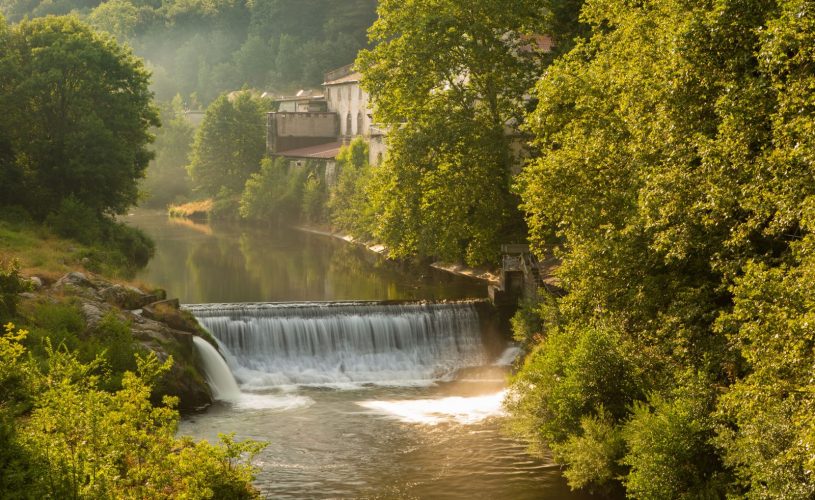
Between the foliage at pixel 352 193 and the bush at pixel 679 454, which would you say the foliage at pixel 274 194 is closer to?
the foliage at pixel 352 193

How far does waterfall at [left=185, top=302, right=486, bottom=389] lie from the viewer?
1140 inches

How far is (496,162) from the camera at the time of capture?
34.4m

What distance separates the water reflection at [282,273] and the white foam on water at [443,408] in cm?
1059

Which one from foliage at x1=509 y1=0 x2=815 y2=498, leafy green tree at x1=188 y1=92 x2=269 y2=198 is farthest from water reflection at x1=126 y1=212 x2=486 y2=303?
leafy green tree at x1=188 y1=92 x2=269 y2=198

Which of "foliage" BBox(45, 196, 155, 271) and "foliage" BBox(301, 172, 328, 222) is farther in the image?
"foliage" BBox(301, 172, 328, 222)

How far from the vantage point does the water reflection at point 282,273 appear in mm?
38875

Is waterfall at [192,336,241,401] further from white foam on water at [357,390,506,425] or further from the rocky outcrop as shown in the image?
white foam on water at [357,390,506,425]

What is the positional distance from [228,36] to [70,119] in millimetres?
105360

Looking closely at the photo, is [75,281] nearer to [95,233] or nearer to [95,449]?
[95,233]

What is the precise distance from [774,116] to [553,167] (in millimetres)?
7937

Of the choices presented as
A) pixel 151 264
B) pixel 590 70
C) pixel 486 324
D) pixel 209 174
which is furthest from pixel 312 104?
pixel 590 70

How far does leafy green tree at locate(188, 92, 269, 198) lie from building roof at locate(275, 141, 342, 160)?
4402 mm

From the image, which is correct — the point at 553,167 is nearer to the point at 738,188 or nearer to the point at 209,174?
the point at 738,188

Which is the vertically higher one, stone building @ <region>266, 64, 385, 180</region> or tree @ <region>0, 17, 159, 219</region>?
stone building @ <region>266, 64, 385, 180</region>
